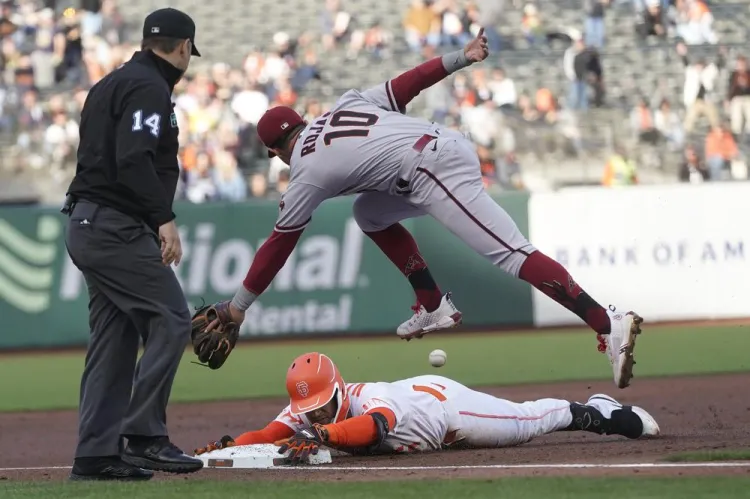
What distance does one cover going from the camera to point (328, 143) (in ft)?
22.3

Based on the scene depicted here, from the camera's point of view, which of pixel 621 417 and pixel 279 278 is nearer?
pixel 621 417

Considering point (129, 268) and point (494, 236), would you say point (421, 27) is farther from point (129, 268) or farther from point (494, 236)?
point (129, 268)

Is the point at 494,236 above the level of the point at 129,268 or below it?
above

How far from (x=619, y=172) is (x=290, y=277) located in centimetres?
525

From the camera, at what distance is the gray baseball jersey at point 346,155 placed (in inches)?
267

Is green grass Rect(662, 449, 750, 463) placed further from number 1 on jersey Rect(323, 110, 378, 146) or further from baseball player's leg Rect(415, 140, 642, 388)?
number 1 on jersey Rect(323, 110, 378, 146)

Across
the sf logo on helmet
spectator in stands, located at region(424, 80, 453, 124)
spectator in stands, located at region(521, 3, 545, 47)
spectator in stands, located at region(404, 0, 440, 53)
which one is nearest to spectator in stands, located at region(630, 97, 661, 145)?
spectator in stands, located at region(521, 3, 545, 47)

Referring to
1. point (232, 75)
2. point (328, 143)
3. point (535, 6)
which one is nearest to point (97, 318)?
point (328, 143)

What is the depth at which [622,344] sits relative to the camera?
260 inches

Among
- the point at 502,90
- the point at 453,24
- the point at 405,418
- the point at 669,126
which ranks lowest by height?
the point at 405,418

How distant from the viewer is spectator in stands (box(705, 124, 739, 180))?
18.0m

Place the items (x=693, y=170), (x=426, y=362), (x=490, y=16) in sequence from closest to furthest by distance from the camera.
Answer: (x=426, y=362), (x=693, y=170), (x=490, y=16)

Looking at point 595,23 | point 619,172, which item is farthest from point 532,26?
point 619,172

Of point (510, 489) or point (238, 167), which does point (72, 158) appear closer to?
point (238, 167)
